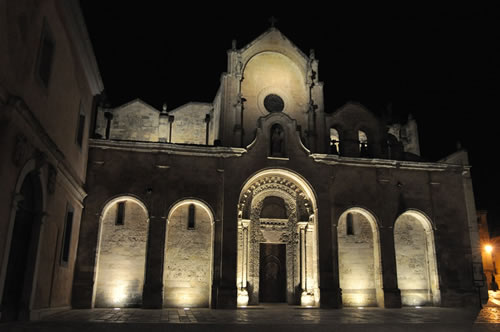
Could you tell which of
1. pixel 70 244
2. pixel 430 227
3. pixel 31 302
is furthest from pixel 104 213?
pixel 430 227

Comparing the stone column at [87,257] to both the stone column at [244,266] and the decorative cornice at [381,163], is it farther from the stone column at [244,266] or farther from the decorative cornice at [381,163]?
the decorative cornice at [381,163]

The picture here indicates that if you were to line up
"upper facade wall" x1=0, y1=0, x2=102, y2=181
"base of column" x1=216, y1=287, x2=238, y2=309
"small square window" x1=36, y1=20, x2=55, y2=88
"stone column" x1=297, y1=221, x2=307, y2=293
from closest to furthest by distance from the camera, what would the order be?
"upper facade wall" x1=0, y1=0, x2=102, y2=181
"small square window" x1=36, y1=20, x2=55, y2=88
"base of column" x1=216, y1=287, x2=238, y2=309
"stone column" x1=297, y1=221, x2=307, y2=293

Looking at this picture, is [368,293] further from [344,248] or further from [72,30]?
[72,30]

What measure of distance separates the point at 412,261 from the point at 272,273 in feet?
26.4

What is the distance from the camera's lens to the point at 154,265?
68.9 feet

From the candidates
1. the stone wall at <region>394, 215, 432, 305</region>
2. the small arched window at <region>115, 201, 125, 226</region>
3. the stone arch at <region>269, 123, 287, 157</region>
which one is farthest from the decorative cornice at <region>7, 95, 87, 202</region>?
the stone wall at <region>394, 215, 432, 305</region>

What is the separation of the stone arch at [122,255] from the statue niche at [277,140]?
772 centimetres

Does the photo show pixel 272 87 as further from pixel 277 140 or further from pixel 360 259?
pixel 360 259

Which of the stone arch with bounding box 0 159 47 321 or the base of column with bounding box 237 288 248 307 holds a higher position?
the stone arch with bounding box 0 159 47 321

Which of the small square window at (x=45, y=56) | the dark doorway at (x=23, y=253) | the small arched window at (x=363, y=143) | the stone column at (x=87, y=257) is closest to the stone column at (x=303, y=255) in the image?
the small arched window at (x=363, y=143)

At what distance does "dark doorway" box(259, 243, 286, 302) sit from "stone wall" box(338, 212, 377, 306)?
126 inches

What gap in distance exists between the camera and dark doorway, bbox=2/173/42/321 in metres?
12.8

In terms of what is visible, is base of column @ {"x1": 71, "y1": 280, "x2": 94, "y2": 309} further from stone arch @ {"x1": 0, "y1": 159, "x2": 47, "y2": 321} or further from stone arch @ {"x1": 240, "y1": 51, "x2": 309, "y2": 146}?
stone arch @ {"x1": 240, "y1": 51, "x2": 309, "y2": 146}

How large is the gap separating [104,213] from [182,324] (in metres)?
10.1
